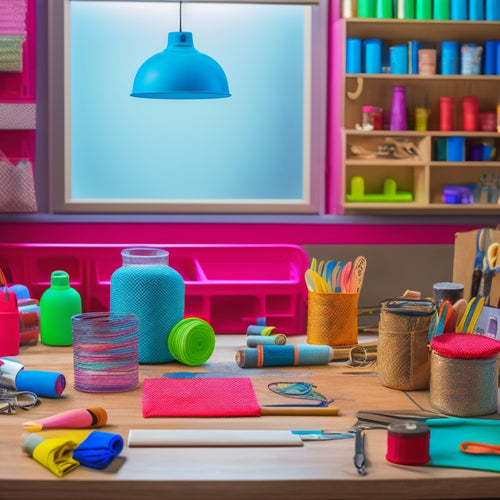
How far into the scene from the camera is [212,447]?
1.43 meters

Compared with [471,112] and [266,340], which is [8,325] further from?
[471,112]

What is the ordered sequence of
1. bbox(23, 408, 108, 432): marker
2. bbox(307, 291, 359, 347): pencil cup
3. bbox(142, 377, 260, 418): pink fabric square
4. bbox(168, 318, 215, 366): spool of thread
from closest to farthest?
bbox(23, 408, 108, 432): marker, bbox(142, 377, 260, 418): pink fabric square, bbox(168, 318, 215, 366): spool of thread, bbox(307, 291, 359, 347): pencil cup

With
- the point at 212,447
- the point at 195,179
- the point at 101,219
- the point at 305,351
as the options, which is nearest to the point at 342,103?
the point at 195,179

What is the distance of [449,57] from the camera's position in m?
3.62

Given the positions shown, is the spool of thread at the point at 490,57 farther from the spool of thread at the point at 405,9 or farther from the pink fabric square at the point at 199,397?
the pink fabric square at the point at 199,397

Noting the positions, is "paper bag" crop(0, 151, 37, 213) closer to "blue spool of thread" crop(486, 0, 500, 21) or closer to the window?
the window

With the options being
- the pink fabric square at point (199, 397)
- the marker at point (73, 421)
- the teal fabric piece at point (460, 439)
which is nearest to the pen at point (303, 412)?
the pink fabric square at point (199, 397)

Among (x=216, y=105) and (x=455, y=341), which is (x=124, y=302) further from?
(x=216, y=105)

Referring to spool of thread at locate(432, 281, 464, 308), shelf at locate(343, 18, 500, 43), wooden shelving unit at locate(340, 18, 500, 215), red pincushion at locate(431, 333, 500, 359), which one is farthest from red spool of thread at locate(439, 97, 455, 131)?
red pincushion at locate(431, 333, 500, 359)

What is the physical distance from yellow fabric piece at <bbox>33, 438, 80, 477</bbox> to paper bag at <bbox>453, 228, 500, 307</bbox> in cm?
114

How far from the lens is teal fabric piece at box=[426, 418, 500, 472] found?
1.36 meters

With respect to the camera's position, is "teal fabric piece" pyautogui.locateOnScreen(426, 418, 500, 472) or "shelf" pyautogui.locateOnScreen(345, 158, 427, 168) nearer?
"teal fabric piece" pyautogui.locateOnScreen(426, 418, 500, 472)

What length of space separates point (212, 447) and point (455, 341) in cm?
55

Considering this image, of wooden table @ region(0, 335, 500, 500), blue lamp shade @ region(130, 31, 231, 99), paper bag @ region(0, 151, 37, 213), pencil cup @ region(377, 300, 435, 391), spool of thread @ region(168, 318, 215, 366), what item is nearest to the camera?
wooden table @ region(0, 335, 500, 500)
